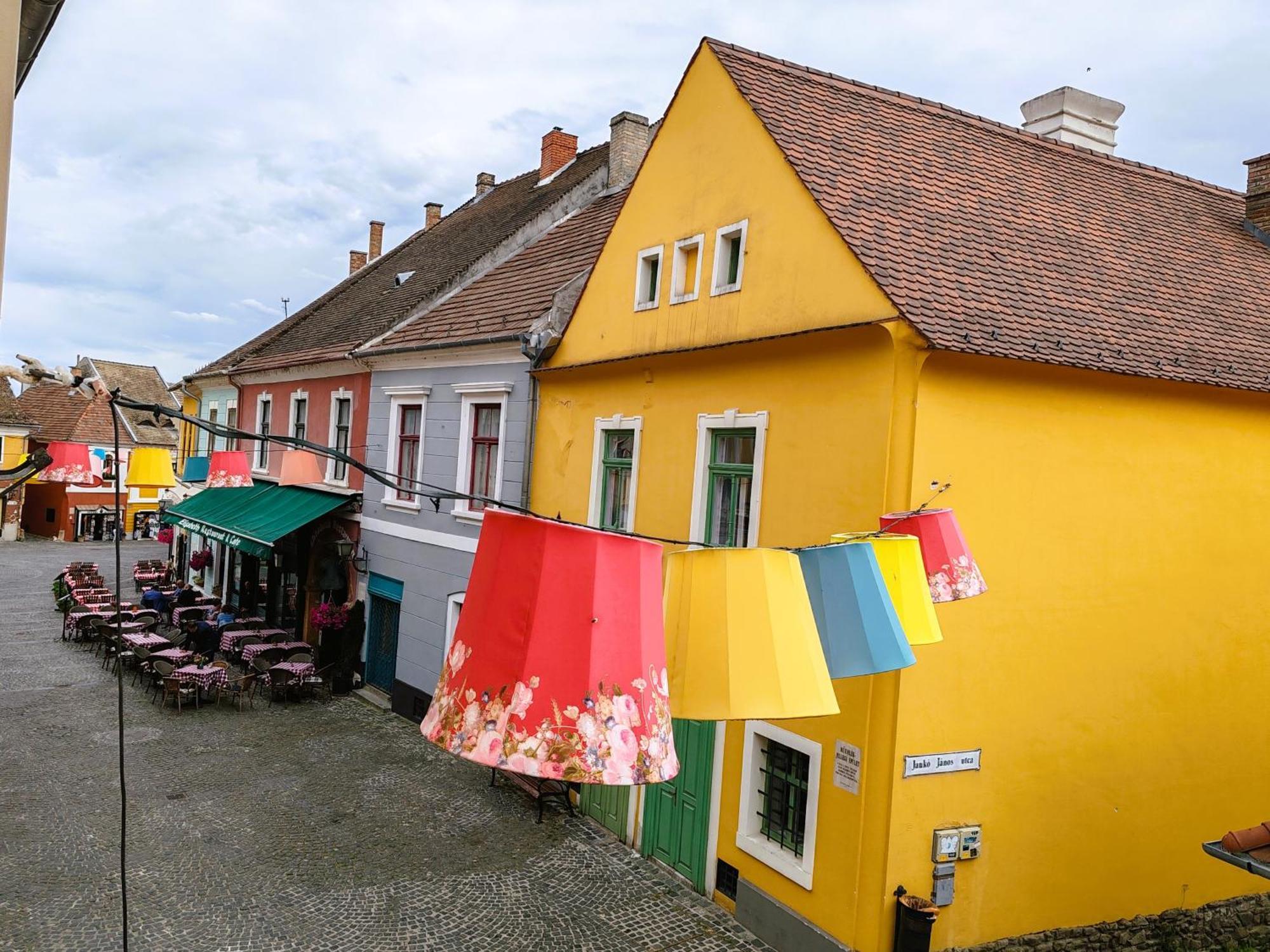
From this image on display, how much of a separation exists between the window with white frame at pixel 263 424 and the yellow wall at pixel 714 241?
12584mm

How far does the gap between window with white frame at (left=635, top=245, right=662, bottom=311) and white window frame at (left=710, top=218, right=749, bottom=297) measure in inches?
48.5

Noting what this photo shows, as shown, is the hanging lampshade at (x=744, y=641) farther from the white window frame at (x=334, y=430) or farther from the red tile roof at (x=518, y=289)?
the white window frame at (x=334, y=430)

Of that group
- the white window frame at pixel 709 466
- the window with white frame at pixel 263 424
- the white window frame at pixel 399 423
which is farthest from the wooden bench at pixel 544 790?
the window with white frame at pixel 263 424

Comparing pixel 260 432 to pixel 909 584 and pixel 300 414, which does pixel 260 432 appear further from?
pixel 909 584

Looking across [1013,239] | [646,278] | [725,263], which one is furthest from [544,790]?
[1013,239]

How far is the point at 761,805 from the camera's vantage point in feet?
30.7

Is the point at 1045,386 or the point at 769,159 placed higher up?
the point at 769,159

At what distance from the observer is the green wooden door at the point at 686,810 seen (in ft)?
32.9

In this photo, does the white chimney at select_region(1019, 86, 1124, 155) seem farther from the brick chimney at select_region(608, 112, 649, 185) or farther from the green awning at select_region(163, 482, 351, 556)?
the green awning at select_region(163, 482, 351, 556)

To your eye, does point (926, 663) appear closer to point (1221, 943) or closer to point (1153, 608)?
point (1153, 608)

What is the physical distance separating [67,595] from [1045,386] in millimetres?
25284

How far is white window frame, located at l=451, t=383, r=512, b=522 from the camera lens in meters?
14.1

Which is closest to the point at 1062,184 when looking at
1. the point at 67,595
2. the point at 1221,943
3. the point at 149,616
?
the point at 1221,943

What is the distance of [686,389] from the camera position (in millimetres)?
10656
